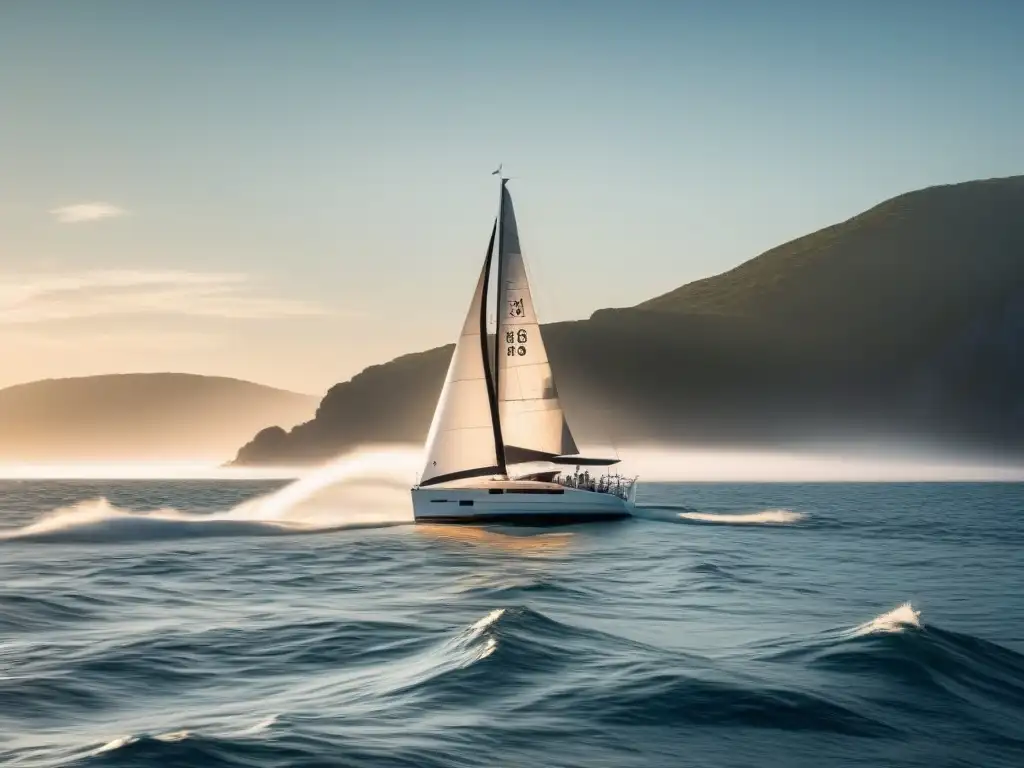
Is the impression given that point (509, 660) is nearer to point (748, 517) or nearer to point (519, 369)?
point (519, 369)

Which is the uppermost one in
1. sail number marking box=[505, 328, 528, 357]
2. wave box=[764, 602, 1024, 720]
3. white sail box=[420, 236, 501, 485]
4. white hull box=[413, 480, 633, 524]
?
sail number marking box=[505, 328, 528, 357]

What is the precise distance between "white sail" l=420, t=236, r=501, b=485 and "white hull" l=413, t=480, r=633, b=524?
0.84 m

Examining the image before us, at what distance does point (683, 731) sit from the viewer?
1694cm

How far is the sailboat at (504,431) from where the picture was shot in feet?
182

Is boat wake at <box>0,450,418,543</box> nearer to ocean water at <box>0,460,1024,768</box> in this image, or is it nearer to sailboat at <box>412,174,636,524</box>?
sailboat at <box>412,174,636,524</box>

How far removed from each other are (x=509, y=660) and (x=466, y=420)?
36.2m

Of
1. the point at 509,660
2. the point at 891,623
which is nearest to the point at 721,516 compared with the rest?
the point at 891,623

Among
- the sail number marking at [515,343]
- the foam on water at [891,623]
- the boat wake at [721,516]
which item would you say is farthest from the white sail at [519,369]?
the foam on water at [891,623]

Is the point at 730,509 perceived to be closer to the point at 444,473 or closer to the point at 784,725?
the point at 444,473

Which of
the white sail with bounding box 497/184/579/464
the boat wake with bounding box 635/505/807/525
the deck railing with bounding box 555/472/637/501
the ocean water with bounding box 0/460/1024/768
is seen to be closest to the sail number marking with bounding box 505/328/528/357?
the white sail with bounding box 497/184/579/464

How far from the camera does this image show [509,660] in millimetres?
20938

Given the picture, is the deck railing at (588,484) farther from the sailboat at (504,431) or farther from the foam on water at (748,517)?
the foam on water at (748,517)

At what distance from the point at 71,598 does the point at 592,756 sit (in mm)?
19948

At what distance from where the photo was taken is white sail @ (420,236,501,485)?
5638 centimetres
